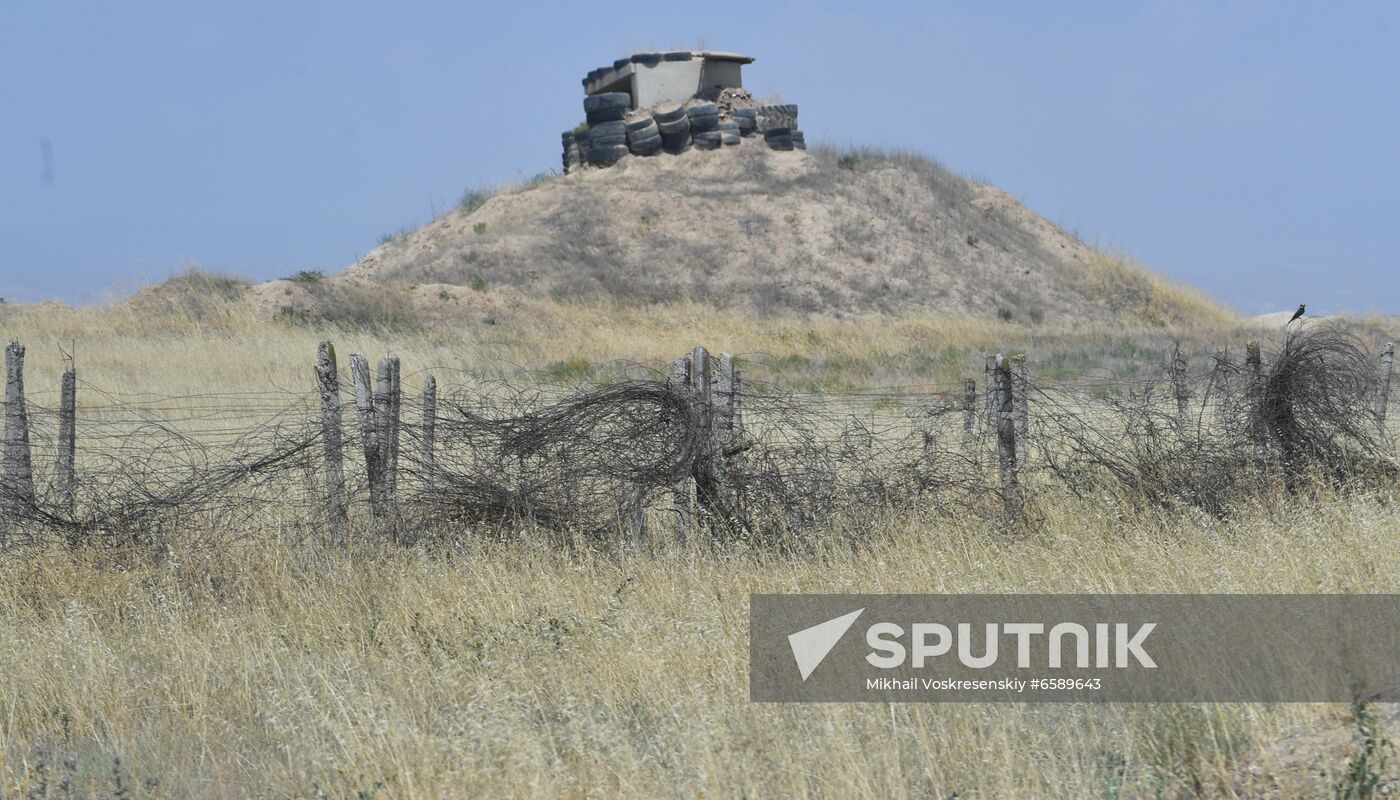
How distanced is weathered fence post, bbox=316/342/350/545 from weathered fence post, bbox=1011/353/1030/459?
5148 millimetres

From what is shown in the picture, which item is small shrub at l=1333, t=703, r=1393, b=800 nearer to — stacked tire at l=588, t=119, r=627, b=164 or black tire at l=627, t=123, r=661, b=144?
black tire at l=627, t=123, r=661, b=144

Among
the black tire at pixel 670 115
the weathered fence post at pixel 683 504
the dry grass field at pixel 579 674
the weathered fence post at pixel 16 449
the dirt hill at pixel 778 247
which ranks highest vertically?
the black tire at pixel 670 115

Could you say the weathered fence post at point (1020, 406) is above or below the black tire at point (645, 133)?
below

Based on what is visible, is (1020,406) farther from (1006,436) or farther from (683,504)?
(683,504)

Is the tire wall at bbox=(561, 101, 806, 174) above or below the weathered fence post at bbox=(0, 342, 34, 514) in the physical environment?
above

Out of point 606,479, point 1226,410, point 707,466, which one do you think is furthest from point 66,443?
point 1226,410

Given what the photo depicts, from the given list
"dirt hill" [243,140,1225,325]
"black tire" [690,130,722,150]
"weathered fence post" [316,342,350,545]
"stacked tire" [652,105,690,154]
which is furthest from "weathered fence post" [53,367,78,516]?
"black tire" [690,130,722,150]

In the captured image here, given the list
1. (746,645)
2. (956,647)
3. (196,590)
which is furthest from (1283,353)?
(196,590)

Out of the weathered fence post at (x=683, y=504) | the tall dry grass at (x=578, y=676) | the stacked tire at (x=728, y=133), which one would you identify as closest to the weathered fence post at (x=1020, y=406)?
the tall dry grass at (x=578, y=676)

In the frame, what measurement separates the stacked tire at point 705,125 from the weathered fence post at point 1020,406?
39777 millimetres

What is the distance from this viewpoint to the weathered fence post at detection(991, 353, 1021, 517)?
9.12m

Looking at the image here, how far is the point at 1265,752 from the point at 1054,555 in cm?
330

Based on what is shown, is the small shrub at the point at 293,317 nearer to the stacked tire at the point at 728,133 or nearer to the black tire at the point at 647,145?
the black tire at the point at 647,145

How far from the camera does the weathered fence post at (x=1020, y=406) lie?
31.2 feet
